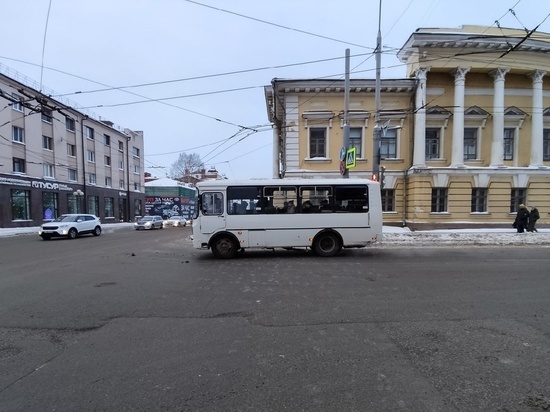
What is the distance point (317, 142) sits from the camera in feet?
75.6

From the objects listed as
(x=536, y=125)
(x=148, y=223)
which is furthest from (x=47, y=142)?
(x=536, y=125)

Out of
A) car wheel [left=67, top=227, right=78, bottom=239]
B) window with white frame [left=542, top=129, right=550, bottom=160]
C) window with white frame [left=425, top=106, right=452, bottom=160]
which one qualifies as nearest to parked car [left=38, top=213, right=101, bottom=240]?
car wheel [left=67, top=227, right=78, bottom=239]

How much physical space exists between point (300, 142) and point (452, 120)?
10.5 metres

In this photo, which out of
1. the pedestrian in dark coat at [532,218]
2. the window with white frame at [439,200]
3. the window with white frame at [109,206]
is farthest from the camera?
the window with white frame at [109,206]

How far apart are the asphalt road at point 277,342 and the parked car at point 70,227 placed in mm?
14581

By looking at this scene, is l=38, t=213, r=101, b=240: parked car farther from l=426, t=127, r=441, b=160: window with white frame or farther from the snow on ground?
l=426, t=127, r=441, b=160: window with white frame

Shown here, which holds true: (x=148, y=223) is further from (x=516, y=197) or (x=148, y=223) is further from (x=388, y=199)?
(x=516, y=197)

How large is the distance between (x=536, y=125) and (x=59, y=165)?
43.5 meters

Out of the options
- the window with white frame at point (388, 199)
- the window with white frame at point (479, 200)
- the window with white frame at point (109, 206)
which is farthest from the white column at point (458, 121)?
the window with white frame at point (109, 206)

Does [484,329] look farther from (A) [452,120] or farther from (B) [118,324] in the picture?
(A) [452,120]

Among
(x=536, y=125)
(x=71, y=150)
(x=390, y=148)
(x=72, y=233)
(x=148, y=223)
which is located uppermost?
(x=71, y=150)

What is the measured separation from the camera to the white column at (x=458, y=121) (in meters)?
21.6

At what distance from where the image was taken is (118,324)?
489 cm

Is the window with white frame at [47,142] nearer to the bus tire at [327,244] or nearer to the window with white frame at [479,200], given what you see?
the bus tire at [327,244]
